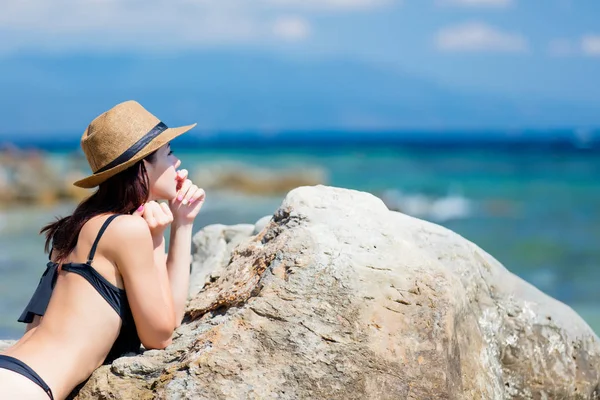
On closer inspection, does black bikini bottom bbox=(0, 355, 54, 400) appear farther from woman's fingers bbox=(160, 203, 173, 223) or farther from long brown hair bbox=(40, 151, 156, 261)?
woman's fingers bbox=(160, 203, 173, 223)

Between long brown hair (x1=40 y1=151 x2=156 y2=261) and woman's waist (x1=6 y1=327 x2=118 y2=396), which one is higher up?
long brown hair (x1=40 y1=151 x2=156 y2=261)

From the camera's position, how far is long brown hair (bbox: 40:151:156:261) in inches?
122

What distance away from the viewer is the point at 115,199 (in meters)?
3.14

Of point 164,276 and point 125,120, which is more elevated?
point 125,120

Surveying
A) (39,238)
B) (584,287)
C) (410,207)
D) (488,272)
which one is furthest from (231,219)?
(488,272)

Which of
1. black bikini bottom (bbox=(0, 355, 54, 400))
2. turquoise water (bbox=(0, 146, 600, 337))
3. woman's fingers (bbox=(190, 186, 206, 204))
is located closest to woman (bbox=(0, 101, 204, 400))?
black bikini bottom (bbox=(0, 355, 54, 400))

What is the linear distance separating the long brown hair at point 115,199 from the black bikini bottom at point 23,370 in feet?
1.53

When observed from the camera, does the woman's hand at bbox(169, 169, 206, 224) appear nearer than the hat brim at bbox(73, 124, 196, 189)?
No

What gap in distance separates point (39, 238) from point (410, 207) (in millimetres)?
11497

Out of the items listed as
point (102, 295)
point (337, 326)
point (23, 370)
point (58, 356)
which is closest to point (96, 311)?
point (102, 295)

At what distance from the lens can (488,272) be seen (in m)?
3.72

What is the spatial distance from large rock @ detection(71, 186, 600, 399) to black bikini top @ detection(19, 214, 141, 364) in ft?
0.44

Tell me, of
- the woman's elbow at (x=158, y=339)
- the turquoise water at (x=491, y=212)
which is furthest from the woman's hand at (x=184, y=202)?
the turquoise water at (x=491, y=212)

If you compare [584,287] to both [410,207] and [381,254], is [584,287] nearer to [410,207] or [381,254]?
[381,254]
